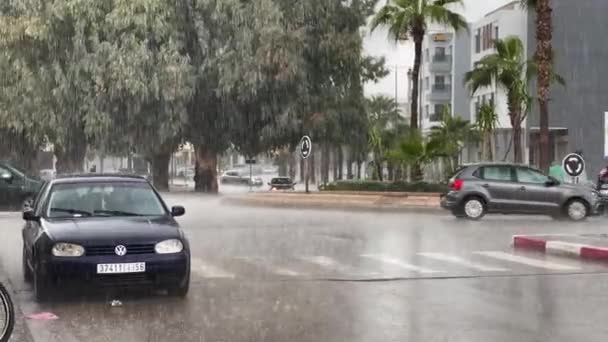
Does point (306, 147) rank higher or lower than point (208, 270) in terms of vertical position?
higher

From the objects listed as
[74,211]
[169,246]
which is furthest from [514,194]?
[169,246]

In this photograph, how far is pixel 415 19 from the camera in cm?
3591

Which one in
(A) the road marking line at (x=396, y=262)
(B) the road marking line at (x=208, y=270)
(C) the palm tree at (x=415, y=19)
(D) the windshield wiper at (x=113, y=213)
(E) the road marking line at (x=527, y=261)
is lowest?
(B) the road marking line at (x=208, y=270)

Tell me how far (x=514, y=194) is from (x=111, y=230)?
678 inches

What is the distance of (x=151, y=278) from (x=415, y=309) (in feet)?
9.64

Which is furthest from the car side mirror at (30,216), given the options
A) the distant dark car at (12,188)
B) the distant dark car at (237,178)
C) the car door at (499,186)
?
the distant dark car at (237,178)

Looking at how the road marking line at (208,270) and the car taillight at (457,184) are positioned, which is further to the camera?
the car taillight at (457,184)

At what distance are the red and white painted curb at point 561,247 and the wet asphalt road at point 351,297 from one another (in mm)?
550

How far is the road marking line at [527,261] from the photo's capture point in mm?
14758

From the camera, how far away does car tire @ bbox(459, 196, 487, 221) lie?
87.4 feet

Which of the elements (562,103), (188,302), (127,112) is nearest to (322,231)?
(188,302)

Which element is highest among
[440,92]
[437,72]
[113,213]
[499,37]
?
[437,72]

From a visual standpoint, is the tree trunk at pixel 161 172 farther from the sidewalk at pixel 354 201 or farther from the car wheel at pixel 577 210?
the car wheel at pixel 577 210

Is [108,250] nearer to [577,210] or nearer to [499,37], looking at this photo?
[577,210]
